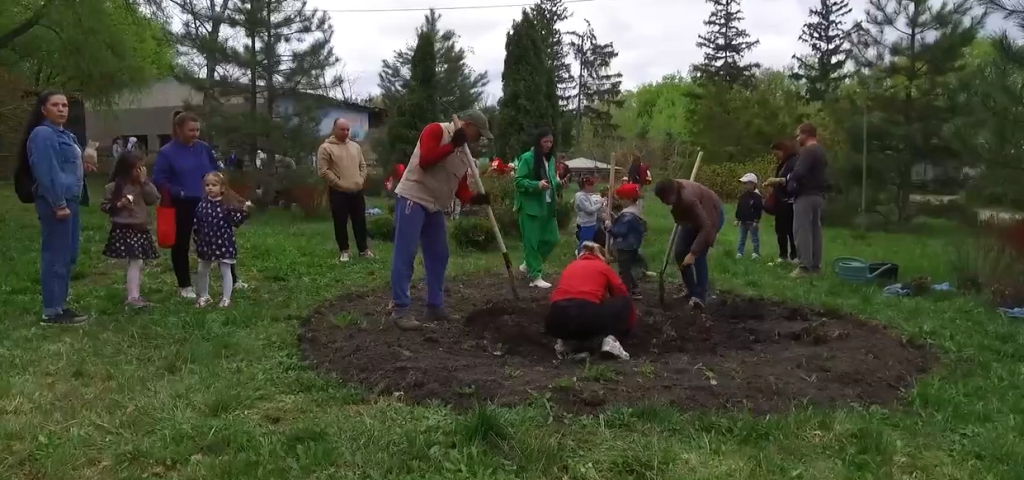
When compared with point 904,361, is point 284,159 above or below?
above

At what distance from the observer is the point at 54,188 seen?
6137 mm

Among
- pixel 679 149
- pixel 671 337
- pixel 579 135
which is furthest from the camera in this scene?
pixel 579 135

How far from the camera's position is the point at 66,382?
190 inches

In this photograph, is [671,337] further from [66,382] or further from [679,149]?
[679,149]

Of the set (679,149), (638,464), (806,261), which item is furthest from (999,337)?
(679,149)

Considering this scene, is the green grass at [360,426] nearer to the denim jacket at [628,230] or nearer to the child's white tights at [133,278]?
the child's white tights at [133,278]

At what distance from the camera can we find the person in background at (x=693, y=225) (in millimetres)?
6953

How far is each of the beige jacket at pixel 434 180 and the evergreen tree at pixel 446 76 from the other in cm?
1838

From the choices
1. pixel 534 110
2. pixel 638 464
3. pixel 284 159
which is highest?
pixel 534 110

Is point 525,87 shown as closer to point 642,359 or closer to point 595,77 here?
point 642,359

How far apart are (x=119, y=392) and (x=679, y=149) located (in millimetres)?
25934

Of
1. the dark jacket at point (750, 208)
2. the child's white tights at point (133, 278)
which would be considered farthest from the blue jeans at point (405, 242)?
the dark jacket at point (750, 208)

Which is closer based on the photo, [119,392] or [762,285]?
[119,392]

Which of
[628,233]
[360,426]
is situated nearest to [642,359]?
[360,426]
